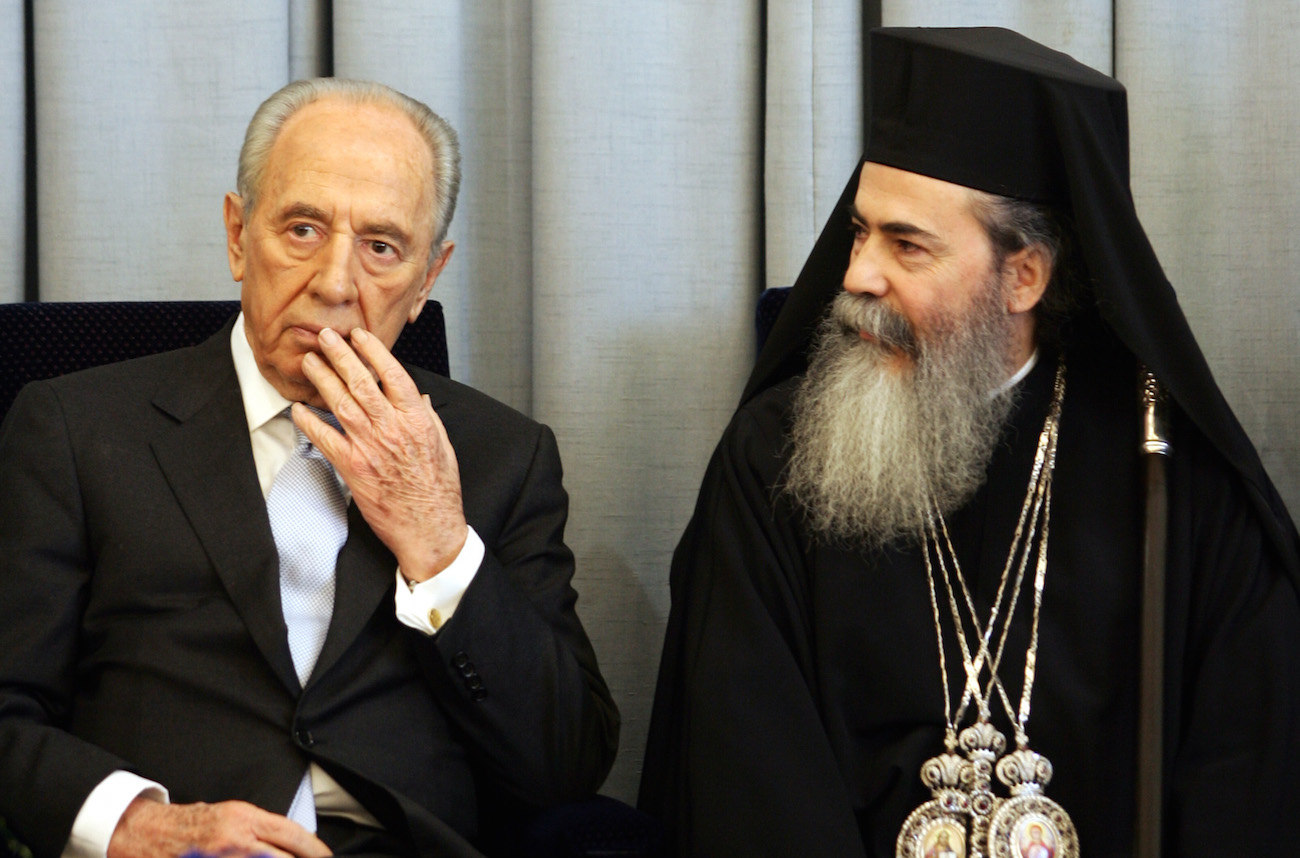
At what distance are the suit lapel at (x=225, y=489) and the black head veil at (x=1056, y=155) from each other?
1049 mm

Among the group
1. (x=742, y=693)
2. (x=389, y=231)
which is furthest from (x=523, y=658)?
(x=389, y=231)

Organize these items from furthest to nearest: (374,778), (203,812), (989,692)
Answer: (989,692), (374,778), (203,812)

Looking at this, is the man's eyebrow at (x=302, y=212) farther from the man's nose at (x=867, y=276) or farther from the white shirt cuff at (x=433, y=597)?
Answer: the man's nose at (x=867, y=276)

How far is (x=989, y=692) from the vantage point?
2.11 m

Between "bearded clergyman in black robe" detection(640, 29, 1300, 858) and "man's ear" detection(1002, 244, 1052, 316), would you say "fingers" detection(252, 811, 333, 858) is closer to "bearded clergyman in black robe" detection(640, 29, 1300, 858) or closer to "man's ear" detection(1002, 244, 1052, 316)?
"bearded clergyman in black robe" detection(640, 29, 1300, 858)

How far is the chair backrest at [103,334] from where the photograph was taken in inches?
90.7

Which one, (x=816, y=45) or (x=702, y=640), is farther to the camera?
(x=816, y=45)

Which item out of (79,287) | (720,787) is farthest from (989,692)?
(79,287)

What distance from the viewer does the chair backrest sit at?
2.30 meters

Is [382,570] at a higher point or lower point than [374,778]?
higher

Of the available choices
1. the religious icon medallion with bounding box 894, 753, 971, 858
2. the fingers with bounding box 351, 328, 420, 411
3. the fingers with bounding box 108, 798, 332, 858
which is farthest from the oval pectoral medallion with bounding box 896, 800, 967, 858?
the fingers with bounding box 351, 328, 420, 411

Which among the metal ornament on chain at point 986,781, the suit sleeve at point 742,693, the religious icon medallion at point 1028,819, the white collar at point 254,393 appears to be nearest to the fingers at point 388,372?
the white collar at point 254,393

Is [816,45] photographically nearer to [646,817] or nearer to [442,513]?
[442,513]

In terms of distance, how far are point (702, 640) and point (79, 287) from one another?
1.54 m
